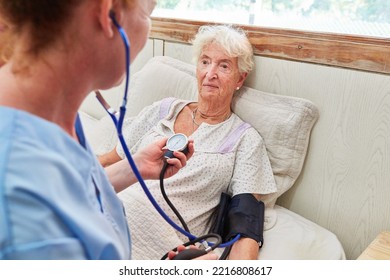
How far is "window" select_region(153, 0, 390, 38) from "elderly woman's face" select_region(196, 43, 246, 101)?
0.37 m

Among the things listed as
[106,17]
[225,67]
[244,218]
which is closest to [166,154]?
[244,218]

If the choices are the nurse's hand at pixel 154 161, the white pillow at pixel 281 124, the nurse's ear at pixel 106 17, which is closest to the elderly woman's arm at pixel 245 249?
the white pillow at pixel 281 124

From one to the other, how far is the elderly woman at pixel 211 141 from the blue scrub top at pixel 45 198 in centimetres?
72

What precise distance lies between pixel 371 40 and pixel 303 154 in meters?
0.46

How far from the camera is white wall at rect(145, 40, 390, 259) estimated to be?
4.00 feet

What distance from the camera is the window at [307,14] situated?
1479 millimetres

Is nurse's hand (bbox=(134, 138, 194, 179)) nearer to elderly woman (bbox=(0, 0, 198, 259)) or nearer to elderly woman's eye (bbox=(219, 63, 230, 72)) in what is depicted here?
elderly woman (bbox=(0, 0, 198, 259))

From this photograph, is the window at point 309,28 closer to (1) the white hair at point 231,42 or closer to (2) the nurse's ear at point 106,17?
(1) the white hair at point 231,42

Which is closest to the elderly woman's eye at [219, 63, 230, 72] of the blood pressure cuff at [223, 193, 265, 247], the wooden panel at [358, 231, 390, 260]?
the blood pressure cuff at [223, 193, 265, 247]

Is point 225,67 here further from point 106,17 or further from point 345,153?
point 106,17

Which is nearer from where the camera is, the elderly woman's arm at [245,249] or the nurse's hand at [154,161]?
the nurse's hand at [154,161]

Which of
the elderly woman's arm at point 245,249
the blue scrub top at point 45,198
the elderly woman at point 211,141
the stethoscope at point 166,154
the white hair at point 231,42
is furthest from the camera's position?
the white hair at point 231,42

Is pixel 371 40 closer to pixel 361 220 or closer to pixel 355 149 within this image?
pixel 355 149
